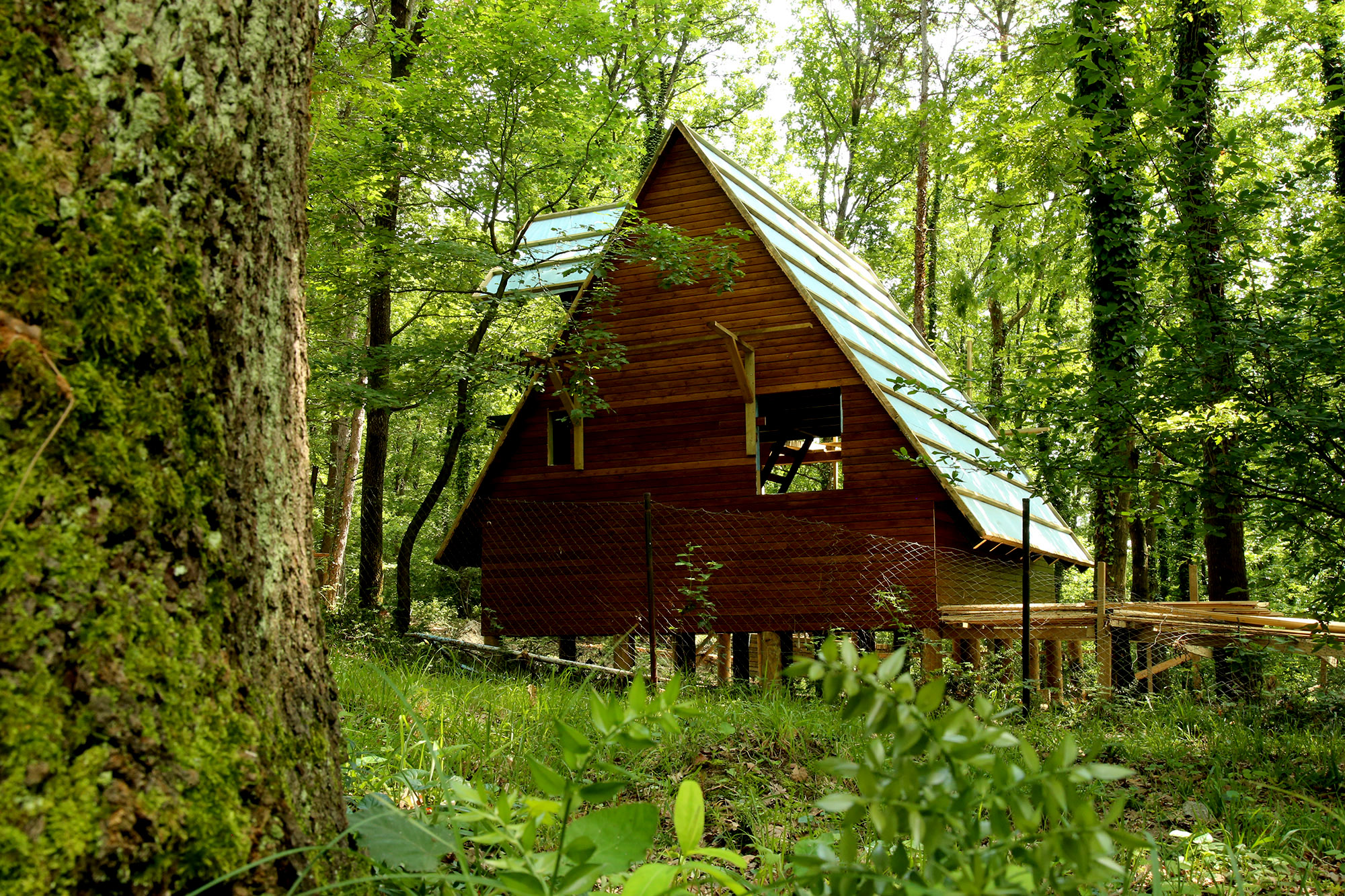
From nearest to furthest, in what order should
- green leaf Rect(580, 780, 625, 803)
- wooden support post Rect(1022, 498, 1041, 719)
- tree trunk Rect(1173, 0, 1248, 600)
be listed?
green leaf Rect(580, 780, 625, 803)
tree trunk Rect(1173, 0, 1248, 600)
wooden support post Rect(1022, 498, 1041, 719)

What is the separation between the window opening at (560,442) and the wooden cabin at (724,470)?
1.2 inches

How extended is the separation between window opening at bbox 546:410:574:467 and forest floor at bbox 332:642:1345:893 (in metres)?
6.97

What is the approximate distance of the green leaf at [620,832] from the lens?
123 cm

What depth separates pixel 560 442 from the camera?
1248 cm

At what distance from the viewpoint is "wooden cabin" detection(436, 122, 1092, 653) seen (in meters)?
10.3

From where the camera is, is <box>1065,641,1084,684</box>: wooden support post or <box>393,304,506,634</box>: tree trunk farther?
<box>393,304,506,634</box>: tree trunk

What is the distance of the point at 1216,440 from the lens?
14.9 ft

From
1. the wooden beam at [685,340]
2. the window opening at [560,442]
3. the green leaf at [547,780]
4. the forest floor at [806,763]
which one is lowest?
the forest floor at [806,763]

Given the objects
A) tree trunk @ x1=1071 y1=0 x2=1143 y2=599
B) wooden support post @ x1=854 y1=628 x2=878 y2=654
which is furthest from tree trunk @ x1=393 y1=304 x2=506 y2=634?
tree trunk @ x1=1071 y1=0 x2=1143 y2=599

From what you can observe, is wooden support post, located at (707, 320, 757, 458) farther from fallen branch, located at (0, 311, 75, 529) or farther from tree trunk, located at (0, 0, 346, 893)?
fallen branch, located at (0, 311, 75, 529)

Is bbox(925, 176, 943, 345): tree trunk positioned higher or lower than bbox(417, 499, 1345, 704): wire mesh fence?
higher

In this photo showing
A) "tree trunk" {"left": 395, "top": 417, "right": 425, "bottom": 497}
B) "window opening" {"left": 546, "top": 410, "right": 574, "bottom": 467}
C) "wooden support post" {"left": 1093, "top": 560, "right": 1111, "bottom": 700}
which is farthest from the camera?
"tree trunk" {"left": 395, "top": 417, "right": 425, "bottom": 497}

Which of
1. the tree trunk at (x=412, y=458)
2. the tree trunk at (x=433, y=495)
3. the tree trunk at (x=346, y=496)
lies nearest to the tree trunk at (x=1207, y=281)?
the tree trunk at (x=433, y=495)

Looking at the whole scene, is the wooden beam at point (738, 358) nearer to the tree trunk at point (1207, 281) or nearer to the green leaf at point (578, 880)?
the tree trunk at point (1207, 281)
